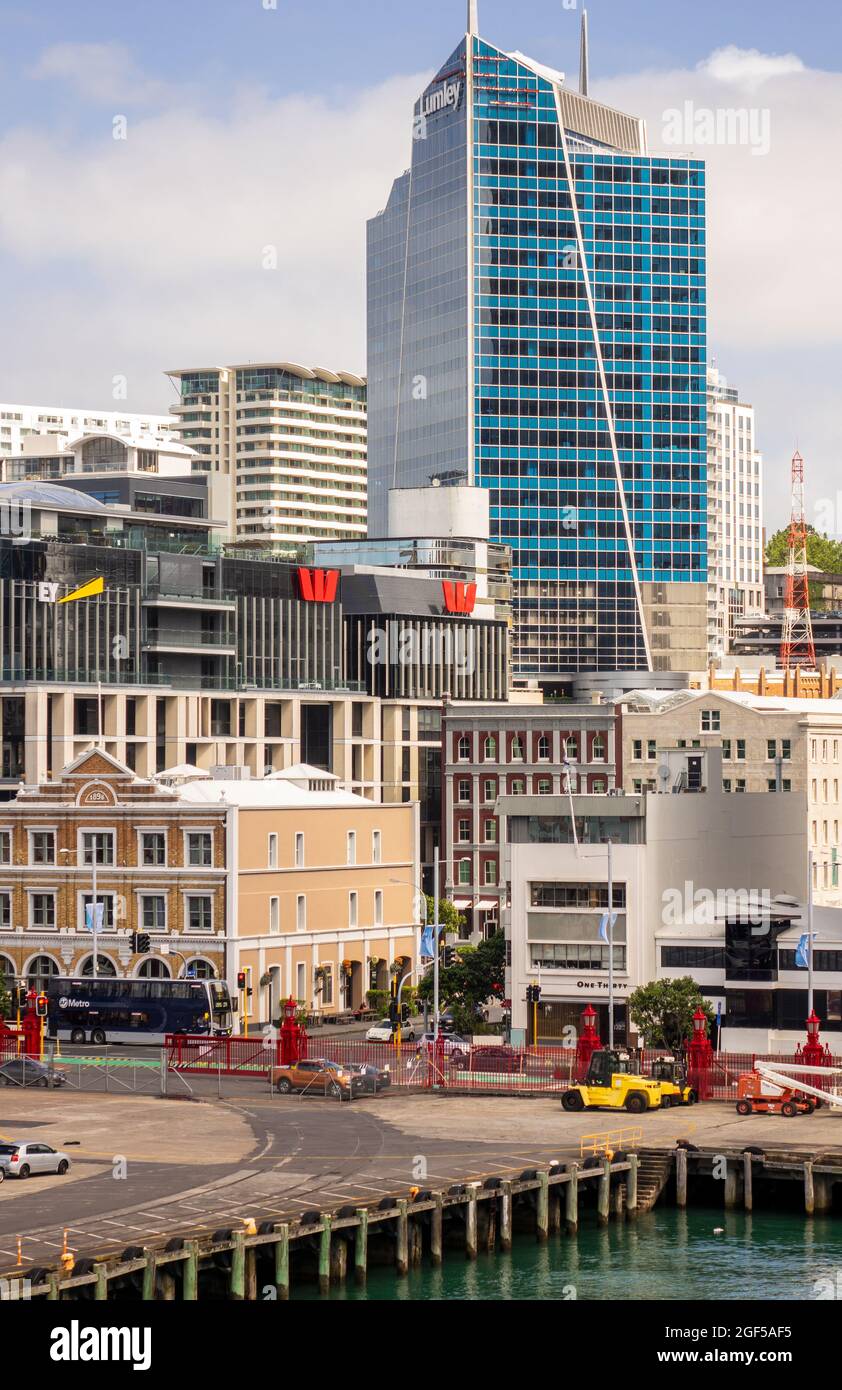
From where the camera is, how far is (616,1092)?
3649 inches

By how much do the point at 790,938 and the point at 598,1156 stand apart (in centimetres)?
3096

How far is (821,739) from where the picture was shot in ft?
473

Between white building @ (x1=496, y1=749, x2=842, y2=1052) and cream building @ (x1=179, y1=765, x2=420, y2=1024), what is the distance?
1436 cm

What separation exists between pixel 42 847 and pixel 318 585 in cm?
7314

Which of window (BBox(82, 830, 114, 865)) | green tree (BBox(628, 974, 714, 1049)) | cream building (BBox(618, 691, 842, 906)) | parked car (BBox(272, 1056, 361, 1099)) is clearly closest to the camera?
parked car (BBox(272, 1056, 361, 1099))

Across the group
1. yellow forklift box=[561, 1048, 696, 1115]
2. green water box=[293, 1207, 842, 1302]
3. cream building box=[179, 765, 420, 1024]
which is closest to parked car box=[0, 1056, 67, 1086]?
cream building box=[179, 765, 420, 1024]

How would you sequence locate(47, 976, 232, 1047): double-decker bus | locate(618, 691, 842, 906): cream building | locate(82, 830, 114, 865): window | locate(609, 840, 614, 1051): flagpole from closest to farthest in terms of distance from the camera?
locate(609, 840, 614, 1051): flagpole → locate(47, 976, 232, 1047): double-decker bus → locate(82, 830, 114, 865): window → locate(618, 691, 842, 906): cream building

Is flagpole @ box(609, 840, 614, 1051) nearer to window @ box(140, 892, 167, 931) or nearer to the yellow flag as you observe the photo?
window @ box(140, 892, 167, 931)

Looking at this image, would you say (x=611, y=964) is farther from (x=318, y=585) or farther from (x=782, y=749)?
(x=318, y=585)

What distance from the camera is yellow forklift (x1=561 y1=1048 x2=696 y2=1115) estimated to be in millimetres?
92500

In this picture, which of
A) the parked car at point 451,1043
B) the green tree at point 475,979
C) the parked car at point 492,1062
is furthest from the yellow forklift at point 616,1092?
the green tree at point 475,979

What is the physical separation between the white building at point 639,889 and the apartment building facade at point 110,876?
16.7 meters
